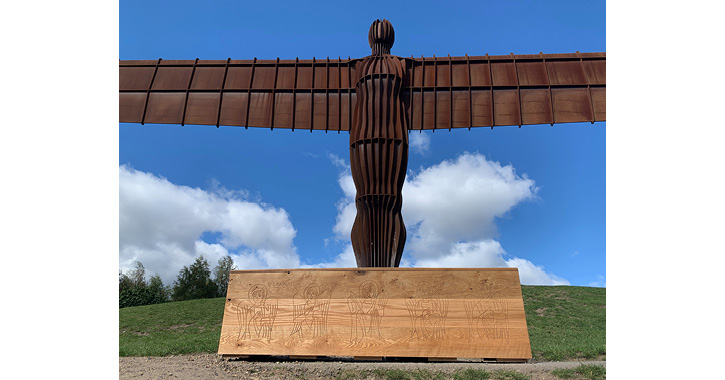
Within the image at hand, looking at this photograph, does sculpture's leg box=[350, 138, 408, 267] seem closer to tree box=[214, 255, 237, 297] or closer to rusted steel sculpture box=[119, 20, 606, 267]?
rusted steel sculpture box=[119, 20, 606, 267]

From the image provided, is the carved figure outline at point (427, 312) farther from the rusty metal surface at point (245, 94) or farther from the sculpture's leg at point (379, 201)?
the rusty metal surface at point (245, 94)

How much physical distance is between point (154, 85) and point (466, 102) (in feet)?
24.2

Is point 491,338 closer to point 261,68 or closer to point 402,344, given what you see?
point 402,344

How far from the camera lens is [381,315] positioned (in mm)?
6992

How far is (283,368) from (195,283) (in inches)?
952

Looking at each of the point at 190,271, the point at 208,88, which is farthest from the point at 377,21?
the point at 190,271

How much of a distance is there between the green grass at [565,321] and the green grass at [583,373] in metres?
1.52

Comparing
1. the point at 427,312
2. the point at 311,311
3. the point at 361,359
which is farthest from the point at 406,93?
the point at 361,359

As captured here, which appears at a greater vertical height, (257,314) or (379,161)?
(379,161)

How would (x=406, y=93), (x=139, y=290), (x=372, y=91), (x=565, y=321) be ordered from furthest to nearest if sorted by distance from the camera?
(x=139, y=290)
(x=565, y=321)
(x=406, y=93)
(x=372, y=91)

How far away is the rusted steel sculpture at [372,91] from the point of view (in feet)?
36.7

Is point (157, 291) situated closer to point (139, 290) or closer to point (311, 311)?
point (139, 290)

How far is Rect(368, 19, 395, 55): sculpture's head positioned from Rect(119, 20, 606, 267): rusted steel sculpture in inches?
0.9

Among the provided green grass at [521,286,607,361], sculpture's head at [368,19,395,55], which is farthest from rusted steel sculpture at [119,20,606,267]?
green grass at [521,286,607,361]
